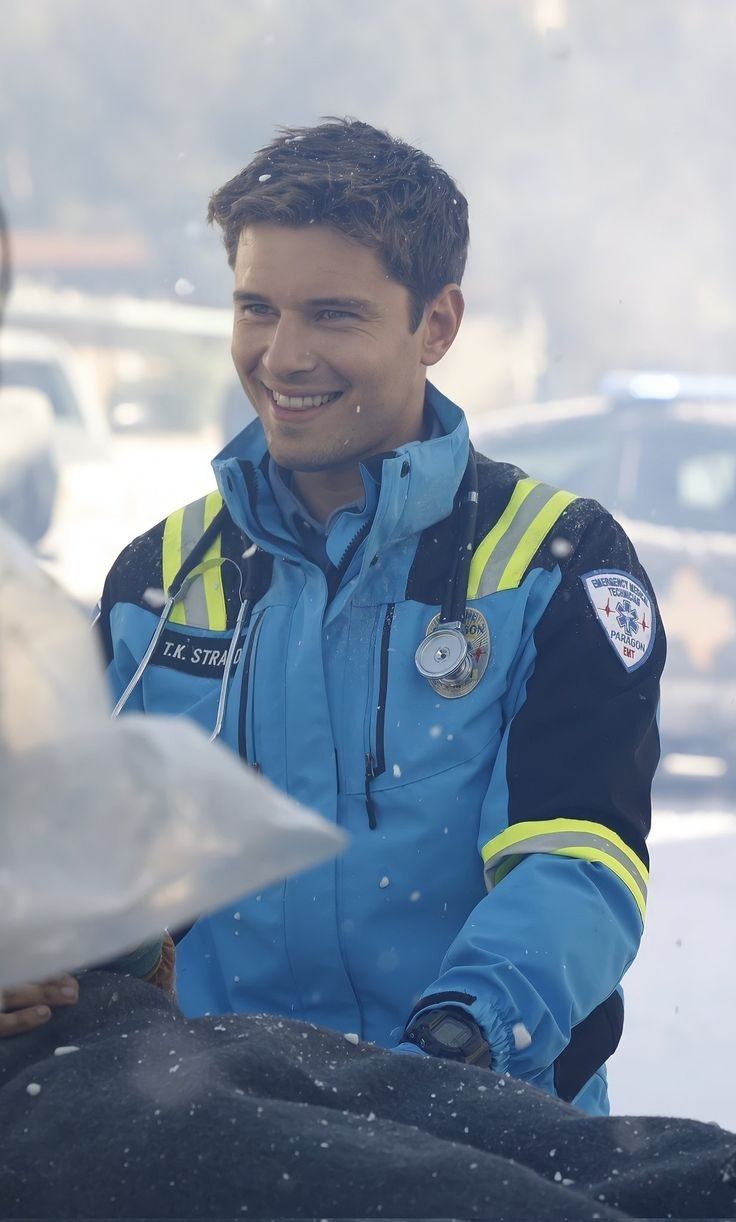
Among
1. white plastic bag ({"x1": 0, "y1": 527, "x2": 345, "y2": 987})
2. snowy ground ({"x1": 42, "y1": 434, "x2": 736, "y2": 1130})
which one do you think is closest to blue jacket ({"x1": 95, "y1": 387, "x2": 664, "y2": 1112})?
white plastic bag ({"x1": 0, "y1": 527, "x2": 345, "y2": 987})

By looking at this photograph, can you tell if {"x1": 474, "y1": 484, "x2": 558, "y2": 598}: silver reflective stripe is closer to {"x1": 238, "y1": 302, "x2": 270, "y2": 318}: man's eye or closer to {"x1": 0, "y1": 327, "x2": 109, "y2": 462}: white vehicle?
{"x1": 238, "y1": 302, "x2": 270, "y2": 318}: man's eye

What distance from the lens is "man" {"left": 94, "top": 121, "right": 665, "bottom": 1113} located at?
1466 millimetres

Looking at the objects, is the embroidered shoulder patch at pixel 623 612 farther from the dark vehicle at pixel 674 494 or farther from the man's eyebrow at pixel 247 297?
the dark vehicle at pixel 674 494

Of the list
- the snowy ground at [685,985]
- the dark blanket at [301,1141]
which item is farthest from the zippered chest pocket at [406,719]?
the snowy ground at [685,985]

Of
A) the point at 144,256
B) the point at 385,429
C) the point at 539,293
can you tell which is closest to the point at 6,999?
the point at 385,429

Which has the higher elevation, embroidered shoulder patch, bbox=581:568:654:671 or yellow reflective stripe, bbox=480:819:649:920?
embroidered shoulder patch, bbox=581:568:654:671

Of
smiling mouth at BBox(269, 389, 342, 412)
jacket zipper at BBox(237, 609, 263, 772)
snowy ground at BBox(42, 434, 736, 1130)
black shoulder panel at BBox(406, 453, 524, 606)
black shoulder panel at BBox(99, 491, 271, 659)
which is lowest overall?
snowy ground at BBox(42, 434, 736, 1130)

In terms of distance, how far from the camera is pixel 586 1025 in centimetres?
154

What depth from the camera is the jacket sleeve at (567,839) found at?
54.3 inches

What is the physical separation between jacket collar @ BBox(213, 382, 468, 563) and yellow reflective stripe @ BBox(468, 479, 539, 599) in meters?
0.06

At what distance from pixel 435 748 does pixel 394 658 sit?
4.7 inches

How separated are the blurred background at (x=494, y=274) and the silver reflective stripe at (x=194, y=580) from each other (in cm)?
44

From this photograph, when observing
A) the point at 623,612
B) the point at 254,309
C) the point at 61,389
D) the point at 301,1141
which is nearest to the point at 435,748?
the point at 623,612

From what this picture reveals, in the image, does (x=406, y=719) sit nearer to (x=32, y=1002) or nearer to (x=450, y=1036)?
(x=450, y=1036)
